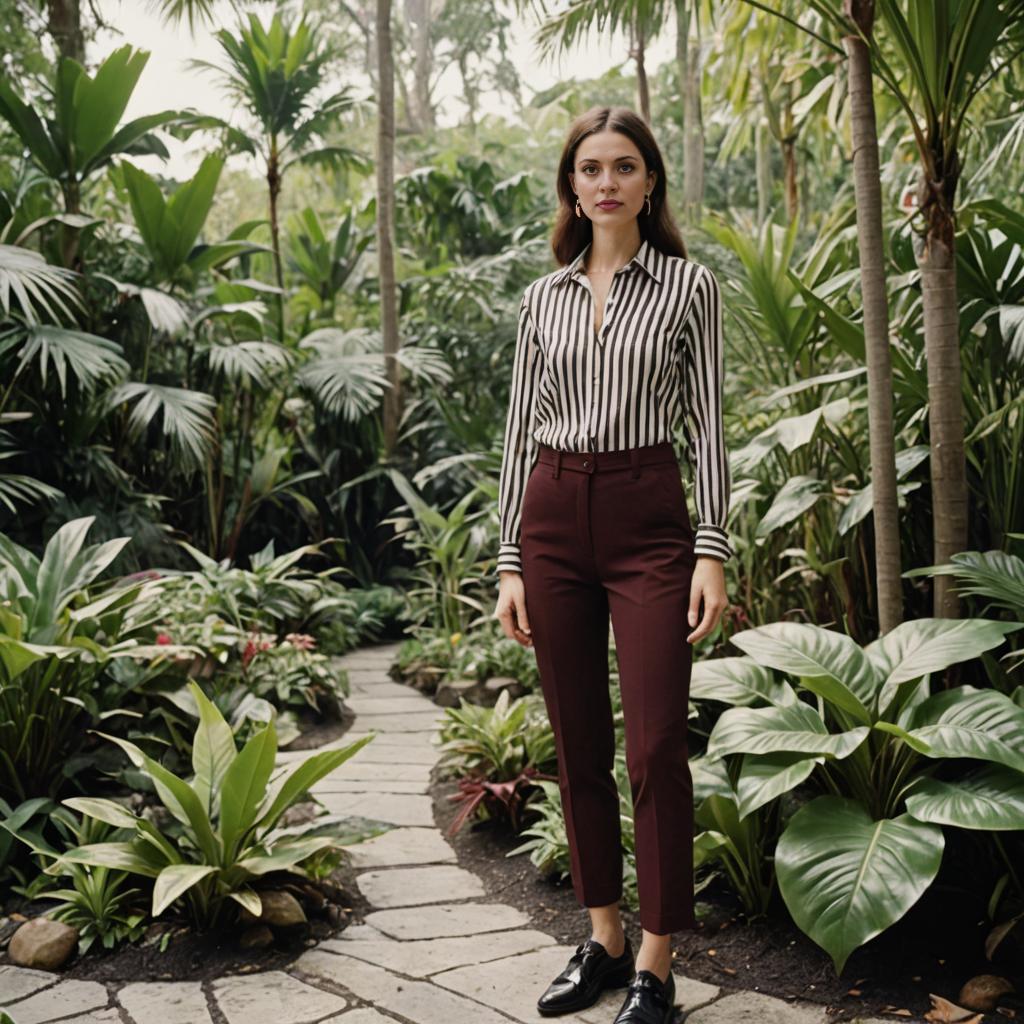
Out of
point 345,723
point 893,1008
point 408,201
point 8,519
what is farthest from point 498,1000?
point 408,201

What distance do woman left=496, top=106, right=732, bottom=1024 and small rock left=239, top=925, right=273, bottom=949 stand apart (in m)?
0.65

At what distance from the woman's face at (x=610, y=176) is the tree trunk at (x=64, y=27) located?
4.75 meters

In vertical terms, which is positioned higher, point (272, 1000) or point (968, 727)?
point (968, 727)

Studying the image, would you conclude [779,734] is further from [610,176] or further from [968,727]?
[610,176]

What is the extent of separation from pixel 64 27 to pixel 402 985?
5501 millimetres

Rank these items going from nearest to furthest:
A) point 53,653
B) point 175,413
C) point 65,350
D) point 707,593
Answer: point 707,593 < point 53,653 < point 65,350 < point 175,413

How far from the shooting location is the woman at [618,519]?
6.26ft

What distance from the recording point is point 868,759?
227cm

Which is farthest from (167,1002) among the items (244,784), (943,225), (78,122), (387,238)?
(387,238)

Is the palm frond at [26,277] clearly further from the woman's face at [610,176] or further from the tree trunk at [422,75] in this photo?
the tree trunk at [422,75]

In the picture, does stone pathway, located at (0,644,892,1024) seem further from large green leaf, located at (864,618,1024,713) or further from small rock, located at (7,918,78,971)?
large green leaf, located at (864,618,1024,713)

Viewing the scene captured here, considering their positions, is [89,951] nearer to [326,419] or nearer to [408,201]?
[326,419]

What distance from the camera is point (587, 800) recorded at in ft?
6.79

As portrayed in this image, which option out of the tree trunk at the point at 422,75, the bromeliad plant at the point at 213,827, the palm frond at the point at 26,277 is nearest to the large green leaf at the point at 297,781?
the bromeliad plant at the point at 213,827
